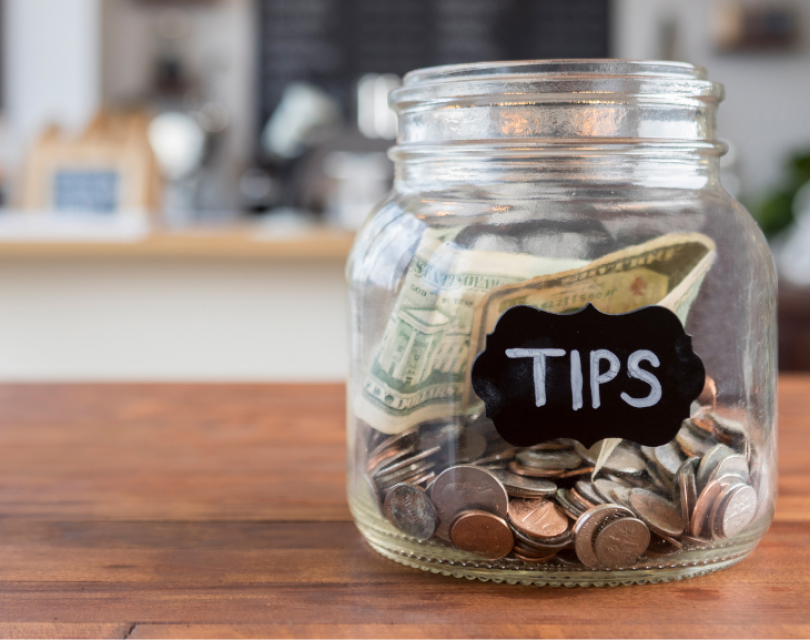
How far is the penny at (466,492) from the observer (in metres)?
0.34

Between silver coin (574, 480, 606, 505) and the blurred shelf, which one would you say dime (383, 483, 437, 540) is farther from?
the blurred shelf

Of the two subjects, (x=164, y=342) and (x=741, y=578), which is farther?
(x=164, y=342)

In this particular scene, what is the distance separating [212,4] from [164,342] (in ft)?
9.35

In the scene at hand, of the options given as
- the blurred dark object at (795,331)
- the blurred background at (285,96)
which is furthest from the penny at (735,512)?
the blurred dark object at (795,331)

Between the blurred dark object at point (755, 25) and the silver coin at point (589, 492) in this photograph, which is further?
the blurred dark object at point (755, 25)

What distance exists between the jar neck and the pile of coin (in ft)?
0.32

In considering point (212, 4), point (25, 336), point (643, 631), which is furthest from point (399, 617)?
point (212, 4)

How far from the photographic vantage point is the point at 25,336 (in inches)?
71.2

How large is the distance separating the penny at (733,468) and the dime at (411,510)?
0.11 m

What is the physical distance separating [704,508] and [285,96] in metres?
4.04

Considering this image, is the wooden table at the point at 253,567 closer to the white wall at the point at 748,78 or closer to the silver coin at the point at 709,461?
the silver coin at the point at 709,461

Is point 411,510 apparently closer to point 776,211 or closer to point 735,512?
point 735,512

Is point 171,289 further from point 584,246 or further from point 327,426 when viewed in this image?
point 584,246

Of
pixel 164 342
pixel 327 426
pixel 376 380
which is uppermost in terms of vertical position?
pixel 376 380
